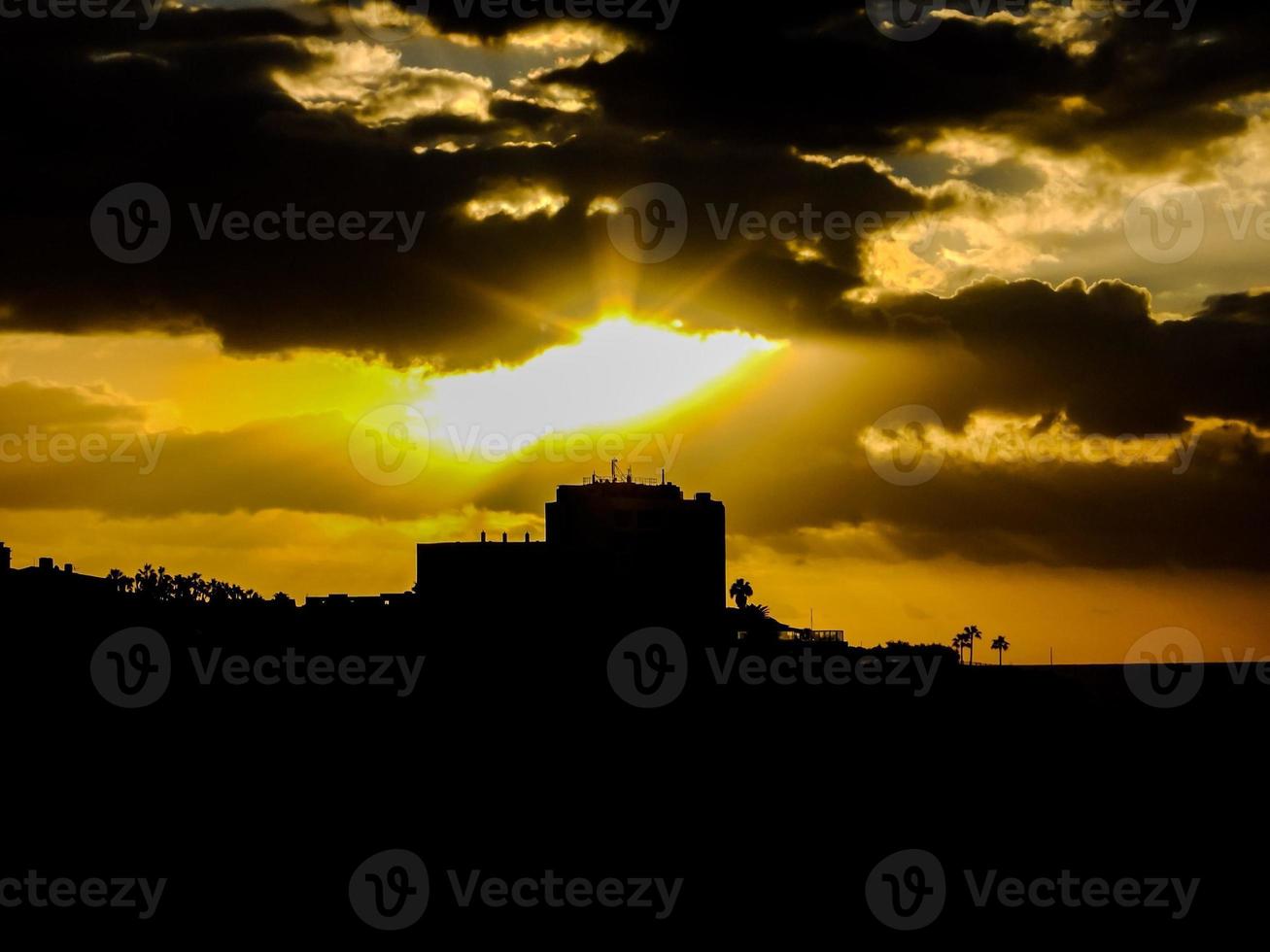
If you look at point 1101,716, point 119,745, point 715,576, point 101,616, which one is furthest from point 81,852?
point 715,576

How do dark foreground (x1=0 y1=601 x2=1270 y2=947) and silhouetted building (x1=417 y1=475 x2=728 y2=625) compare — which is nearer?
dark foreground (x1=0 y1=601 x2=1270 y2=947)

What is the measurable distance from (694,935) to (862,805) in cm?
2602

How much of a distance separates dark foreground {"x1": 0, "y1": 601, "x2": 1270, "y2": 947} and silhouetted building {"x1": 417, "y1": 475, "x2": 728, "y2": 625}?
229 inches

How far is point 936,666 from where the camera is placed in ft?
443

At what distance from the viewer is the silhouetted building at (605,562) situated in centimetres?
12825

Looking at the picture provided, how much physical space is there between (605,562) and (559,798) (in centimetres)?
4674

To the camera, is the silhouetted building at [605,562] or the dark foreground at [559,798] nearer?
the dark foreground at [559,798]

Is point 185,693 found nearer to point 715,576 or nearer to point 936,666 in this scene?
point 936,666

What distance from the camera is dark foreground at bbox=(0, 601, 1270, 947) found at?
8412 centimetres

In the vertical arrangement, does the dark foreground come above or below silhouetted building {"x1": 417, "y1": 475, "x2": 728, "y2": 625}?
below

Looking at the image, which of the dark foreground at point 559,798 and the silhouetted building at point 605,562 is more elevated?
the silhouetted building at point 605,562

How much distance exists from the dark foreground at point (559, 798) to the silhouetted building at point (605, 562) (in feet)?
19.1

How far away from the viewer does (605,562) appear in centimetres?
14288

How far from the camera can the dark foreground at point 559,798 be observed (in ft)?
276
